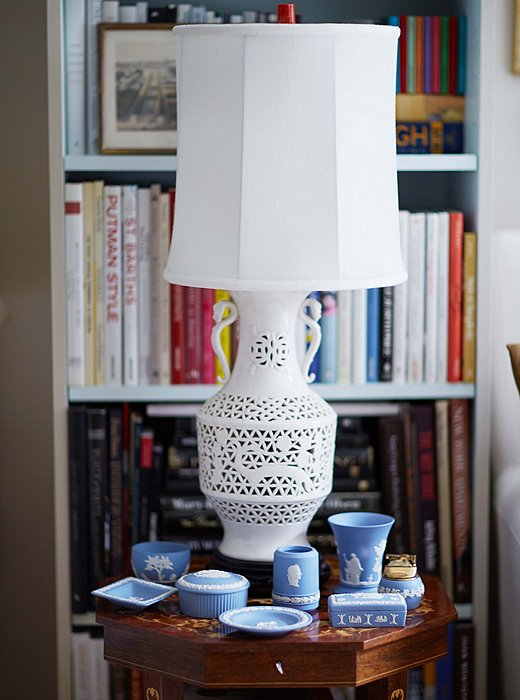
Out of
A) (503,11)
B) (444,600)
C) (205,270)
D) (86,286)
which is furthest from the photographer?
(503,11)

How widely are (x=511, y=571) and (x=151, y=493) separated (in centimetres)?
61

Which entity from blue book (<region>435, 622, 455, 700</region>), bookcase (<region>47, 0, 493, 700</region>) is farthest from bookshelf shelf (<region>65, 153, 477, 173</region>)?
blue book (<region>435, 622, 455, 700</region>)

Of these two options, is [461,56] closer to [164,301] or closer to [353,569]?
[164,301]

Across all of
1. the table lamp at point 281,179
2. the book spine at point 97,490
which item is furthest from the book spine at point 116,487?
the table lamp at point 281,179

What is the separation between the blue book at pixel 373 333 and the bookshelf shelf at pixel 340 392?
25 millimetres

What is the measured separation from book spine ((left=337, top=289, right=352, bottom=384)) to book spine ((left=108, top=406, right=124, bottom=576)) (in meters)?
0.38

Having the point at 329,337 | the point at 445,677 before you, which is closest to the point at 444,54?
the point at 329,337

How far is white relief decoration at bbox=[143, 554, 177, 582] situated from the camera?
1.52 metres

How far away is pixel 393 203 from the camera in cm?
143

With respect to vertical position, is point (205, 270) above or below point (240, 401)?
above

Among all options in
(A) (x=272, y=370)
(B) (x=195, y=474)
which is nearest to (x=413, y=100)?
(A) (x=272, y=370)

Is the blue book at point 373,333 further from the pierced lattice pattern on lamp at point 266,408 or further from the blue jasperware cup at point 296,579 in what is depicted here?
the blue jasperware cup at point 296,579

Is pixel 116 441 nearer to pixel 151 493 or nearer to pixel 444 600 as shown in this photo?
pixel 151 493

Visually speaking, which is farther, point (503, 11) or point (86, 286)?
point (503, 11)
